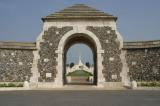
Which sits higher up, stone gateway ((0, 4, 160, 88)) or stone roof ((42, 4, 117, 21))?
stone roof ((42, 4, 117, 21))

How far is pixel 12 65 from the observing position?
904 inches

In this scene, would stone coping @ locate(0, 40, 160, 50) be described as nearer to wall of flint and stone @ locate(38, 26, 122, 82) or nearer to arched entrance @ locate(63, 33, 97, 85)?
wall of flint and stone @ locate(38, 26, 122, 82)

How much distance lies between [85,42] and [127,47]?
5628 mm

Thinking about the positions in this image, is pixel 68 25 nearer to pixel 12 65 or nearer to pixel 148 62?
pixel 12 65

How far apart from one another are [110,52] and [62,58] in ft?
13.3

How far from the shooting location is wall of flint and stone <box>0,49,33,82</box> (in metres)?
22.8

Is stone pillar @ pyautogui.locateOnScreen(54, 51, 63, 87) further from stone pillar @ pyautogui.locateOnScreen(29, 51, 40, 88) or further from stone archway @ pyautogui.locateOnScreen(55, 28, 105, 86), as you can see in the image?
stone pillar @ pyautogui.locateOnScreen(29, 51, 40, 88)

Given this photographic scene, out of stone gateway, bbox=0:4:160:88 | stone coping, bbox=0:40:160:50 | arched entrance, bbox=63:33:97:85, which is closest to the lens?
stone gateway, bbox=0:4:160:88

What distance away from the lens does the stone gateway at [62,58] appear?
22.7 m
